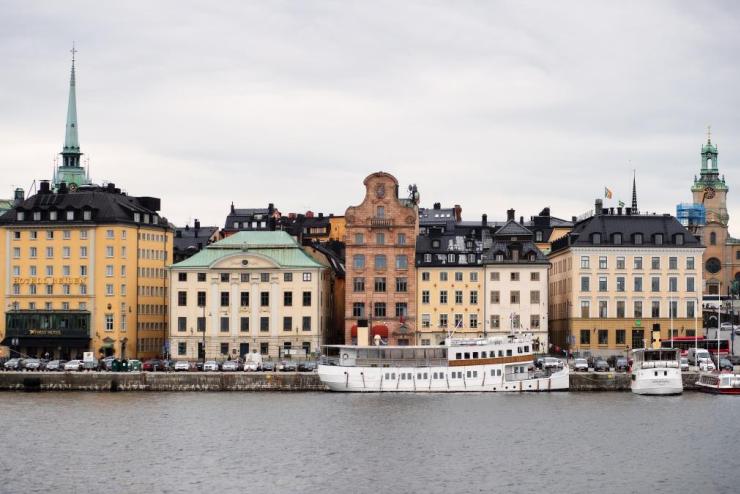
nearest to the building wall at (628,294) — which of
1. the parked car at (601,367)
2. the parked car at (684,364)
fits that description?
the parked car at (684,364)

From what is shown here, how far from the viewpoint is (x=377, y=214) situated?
16538cm

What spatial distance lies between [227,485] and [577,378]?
217ft

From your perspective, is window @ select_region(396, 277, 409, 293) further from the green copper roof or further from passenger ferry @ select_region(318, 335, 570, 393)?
passenger ferry @ select_region(318, 335, 570, 393)

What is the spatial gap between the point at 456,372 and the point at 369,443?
41400 millimetres

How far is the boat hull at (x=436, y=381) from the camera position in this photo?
140m

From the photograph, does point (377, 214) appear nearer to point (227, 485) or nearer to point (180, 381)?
point (180, 381)

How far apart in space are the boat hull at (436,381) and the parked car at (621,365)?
1008 centimetres

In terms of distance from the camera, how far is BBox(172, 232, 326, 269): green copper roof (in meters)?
167

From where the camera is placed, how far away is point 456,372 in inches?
5536

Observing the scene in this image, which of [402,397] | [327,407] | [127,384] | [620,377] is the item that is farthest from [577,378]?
[127,384]

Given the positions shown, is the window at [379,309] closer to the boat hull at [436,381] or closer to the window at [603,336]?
the window at [603,336]

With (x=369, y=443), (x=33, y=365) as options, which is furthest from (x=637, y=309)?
(x=369, y=443)

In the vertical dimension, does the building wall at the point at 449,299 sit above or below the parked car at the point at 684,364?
above

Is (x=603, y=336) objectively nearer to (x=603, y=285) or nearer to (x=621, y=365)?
(x=603, y=285)
